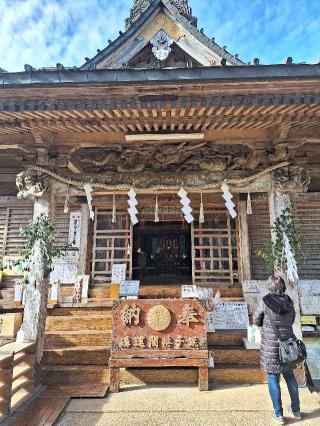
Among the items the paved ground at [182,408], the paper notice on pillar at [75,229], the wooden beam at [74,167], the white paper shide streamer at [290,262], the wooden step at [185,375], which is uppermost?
the wooden beam at [74,167]

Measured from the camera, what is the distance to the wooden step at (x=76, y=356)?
547 cm

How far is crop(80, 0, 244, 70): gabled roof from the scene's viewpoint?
9.41m

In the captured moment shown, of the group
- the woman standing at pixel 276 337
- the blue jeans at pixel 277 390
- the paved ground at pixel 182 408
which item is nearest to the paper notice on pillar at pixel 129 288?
the paved ground at pixel 182 408

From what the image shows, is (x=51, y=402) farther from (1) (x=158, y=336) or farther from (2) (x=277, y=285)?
(2) (x=277, y=285)

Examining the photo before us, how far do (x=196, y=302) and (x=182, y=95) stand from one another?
3.31 meters

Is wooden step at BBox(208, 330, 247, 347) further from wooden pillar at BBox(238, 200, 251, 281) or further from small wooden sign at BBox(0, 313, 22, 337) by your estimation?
small wooden sign at BBox(0, 313, 22, 337)

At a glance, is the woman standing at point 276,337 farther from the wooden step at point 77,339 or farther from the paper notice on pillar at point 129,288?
the paper notice on pillar at point 129,288

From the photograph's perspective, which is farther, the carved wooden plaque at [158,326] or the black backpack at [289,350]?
the carved wooden plaque at [158,326]

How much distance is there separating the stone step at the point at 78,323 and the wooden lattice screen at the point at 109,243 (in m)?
2.05

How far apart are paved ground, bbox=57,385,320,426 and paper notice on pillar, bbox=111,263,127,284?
3.53 metres

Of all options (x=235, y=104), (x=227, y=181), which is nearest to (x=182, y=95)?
(x=235, y=104)

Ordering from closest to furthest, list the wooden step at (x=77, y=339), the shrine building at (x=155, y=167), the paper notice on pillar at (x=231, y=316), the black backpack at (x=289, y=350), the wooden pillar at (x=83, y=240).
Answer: the black backpack at (x=289, y=350)
the shrine building at (x=155, y=167)
the wooden step at (x=77, y=339)
the paper notice on pillar at (x=231, y=316)
the wooden pillar at (x=83, y=240)

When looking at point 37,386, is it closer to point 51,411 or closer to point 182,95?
point 51,411

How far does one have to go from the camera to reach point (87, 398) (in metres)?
4.54
